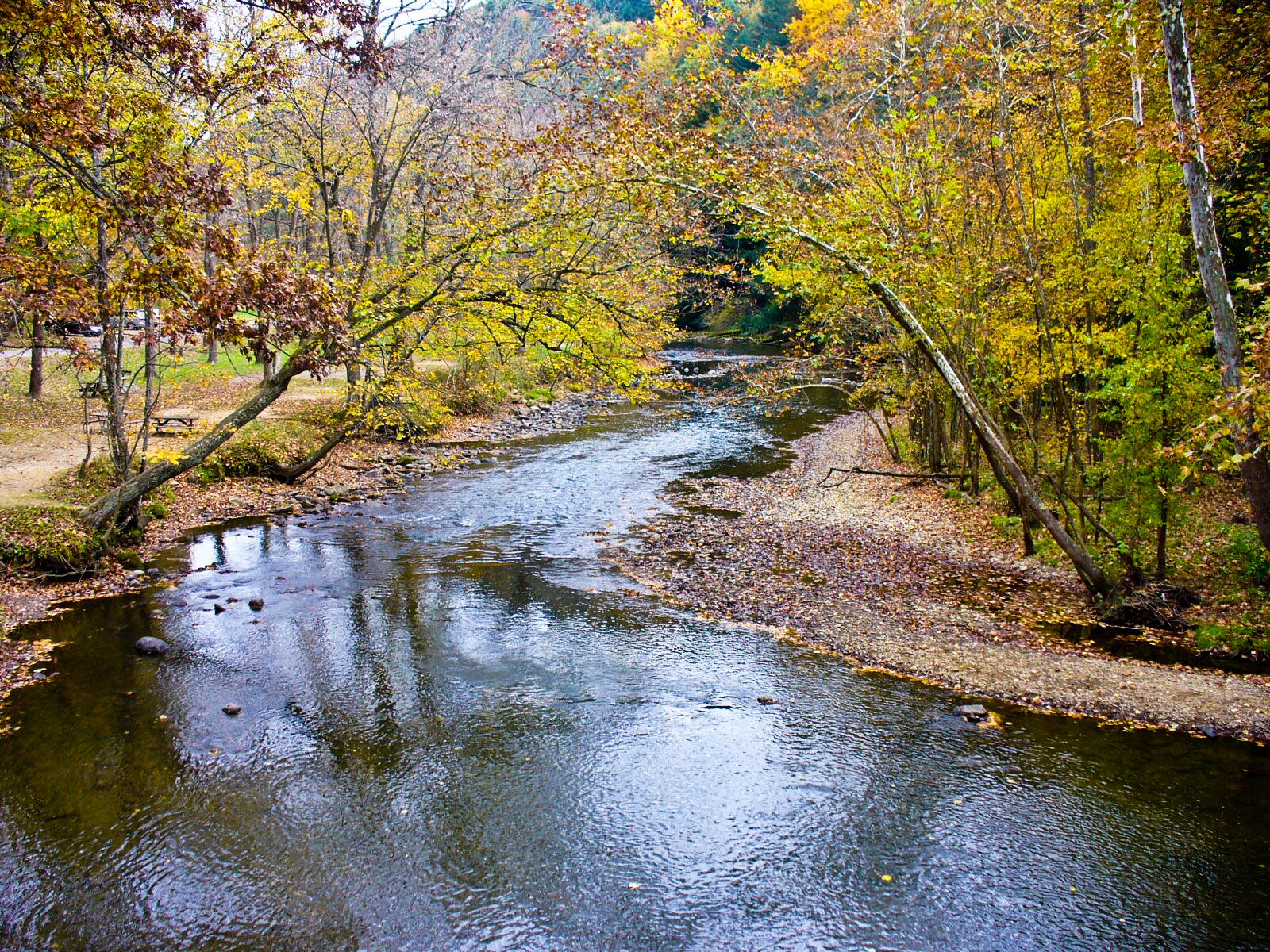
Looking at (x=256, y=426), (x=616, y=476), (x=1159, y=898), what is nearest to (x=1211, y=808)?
(x=1159, y=898)

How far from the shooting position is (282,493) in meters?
20.1

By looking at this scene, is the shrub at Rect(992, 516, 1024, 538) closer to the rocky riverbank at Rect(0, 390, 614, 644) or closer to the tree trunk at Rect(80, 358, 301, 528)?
the rocky riverbank at Rect(0, 390, 614, 644)

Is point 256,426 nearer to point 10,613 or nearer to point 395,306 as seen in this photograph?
point 395,306

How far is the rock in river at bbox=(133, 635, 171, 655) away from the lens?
35.1 ft

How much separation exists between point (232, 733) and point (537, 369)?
102 ft

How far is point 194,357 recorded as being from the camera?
33.3 meters

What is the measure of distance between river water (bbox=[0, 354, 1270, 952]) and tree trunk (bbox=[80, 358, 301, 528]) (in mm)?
2751

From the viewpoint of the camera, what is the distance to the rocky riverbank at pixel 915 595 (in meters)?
9.53

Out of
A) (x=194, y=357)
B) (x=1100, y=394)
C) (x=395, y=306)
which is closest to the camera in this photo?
(x=1100, y=394)

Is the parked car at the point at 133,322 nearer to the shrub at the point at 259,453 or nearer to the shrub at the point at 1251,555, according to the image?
the shrub at the point at 259,453

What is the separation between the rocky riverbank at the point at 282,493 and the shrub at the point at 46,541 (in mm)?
296

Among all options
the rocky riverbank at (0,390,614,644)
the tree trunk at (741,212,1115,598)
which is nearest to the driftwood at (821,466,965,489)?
the tree trunk at (741,212,1115,598)

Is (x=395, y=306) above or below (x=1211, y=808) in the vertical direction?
above

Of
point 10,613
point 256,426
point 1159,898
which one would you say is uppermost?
point 256,426
